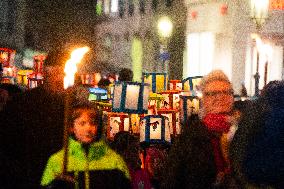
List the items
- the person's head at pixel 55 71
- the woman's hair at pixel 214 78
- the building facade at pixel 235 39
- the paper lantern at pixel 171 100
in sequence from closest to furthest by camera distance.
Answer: the woman's hair at pixel 214 78 → the person's head at pixel 55 71 → the paper lantern at pixel 171 100 → the building facade at pixel 235 39

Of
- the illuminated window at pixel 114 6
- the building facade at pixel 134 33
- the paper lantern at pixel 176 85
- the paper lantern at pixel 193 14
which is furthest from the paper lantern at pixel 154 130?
the illuminated window at pixel 114 6

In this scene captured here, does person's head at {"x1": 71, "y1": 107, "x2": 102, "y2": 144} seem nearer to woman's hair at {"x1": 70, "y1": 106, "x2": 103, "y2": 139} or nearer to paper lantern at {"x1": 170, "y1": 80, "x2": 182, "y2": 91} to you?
woman's hair at {"x1": 70, "y1": 106, "x2": 103, "y2": 139}

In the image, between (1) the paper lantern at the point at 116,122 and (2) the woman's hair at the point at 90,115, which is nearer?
(2) the woman's hair at the point at 90,115

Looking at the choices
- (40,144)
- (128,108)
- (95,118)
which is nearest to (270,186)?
(95,118)

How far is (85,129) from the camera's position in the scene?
15.4ft

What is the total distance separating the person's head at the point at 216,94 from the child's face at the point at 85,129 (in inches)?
34.5

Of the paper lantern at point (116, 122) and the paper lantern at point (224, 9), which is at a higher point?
the paper lantern at point (224, 9)

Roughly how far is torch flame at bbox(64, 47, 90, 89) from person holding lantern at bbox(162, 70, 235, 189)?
82 centimetres

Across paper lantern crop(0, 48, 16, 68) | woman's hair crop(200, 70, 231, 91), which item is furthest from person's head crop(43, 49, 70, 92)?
paper lantern crop(0, 48, 16, 68)

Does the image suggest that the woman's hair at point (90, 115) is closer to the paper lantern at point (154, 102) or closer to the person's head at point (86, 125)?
the person's head at point (86, 125)

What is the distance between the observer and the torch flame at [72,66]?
4270 mm

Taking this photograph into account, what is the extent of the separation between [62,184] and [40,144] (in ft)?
3.59

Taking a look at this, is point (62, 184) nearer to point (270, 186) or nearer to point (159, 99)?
point (270, 186)

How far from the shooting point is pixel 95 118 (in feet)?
15.9
